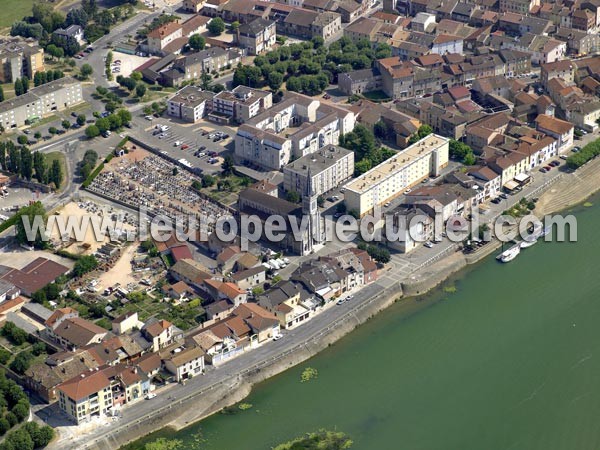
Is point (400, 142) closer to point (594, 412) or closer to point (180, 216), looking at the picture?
point (180, 216)

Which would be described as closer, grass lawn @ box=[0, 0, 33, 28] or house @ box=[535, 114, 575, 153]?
house @ box=[535, 114, 575, 153]

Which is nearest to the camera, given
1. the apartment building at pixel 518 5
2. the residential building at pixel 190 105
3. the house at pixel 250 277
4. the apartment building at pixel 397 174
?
the house at pixel 250 277

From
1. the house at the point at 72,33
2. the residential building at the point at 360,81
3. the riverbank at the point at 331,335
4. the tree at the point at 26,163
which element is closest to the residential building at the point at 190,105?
the residential building at the point at 360,81

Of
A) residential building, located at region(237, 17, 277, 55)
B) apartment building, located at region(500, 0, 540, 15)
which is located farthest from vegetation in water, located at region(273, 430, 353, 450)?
apartment building, located at region(500, 0, 540, 15)

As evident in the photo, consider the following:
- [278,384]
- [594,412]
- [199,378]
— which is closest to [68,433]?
[199,378]

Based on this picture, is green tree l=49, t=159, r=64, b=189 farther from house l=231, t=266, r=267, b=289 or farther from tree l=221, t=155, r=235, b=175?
house l=231, t=266, r=267, b=289

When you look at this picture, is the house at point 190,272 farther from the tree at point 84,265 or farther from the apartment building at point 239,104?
the apartment building at point 239,104

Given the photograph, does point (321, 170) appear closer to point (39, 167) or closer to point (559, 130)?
point (559, 130)
